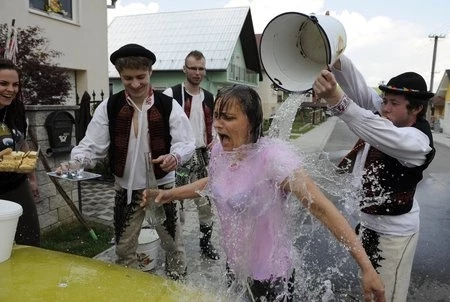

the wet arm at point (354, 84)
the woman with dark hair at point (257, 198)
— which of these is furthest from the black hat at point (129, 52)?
the wet arm at point (354, 84)

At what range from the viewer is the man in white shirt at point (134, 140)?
287 centimetres

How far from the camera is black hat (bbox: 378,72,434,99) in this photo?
2.06 meters

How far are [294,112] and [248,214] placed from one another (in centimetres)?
54

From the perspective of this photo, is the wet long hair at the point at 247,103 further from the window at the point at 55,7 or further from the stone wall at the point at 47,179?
the window at the point at 55,7

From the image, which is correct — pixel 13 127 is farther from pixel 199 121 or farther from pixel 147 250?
pixel 199 121

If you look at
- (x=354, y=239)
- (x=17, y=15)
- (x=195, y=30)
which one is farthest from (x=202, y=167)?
(x=195, y=30)

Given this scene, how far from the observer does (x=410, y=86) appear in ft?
6.84

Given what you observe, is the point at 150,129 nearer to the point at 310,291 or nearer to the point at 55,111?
the point at 310,291

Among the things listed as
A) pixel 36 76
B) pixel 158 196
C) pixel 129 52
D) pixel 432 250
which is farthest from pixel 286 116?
pixel 36 76

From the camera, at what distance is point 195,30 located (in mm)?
22703

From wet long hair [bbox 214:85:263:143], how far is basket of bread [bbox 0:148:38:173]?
4.76 ft

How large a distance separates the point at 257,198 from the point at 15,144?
2.09m

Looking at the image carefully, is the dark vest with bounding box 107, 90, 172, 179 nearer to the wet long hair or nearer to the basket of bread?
the basket of bread

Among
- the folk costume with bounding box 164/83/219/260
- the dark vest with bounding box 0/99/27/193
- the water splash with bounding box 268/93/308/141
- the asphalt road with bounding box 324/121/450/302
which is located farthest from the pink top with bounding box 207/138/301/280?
the folk costume with bounding box 164/83/219/260
